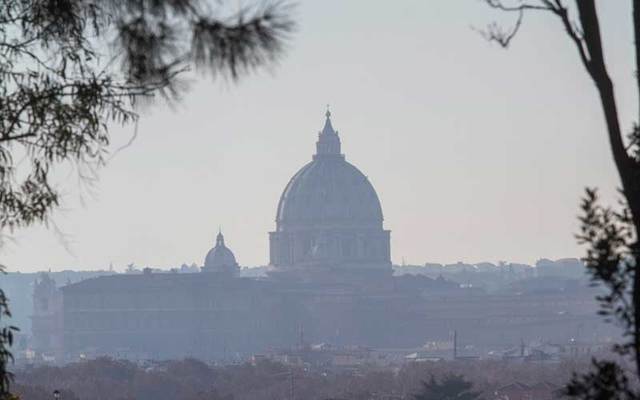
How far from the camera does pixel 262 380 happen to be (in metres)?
118

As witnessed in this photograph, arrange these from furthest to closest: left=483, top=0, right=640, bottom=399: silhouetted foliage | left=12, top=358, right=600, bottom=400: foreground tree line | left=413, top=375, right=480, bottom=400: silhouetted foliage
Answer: left=12, top=358, right=600, bottom=400: foreground tree line, left=413, top=375, right=480, bottom=400: silhouetted foliage, left=483, top=0, right=640, bottom=399: silhouetted foliage

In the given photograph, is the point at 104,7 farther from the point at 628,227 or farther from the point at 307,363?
the point at 307,363

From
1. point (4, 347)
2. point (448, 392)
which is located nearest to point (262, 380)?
point (448, 392)

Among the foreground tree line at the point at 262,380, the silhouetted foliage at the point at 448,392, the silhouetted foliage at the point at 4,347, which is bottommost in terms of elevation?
the silhouetted foliage at the point at 4,347

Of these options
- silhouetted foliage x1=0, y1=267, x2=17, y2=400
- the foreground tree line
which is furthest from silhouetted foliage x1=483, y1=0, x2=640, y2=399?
the foreground tree line

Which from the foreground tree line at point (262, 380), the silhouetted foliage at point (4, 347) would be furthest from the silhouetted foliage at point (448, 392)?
the silhouetted foliage at point (4, 347)

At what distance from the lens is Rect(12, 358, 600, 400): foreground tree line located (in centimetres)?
10262

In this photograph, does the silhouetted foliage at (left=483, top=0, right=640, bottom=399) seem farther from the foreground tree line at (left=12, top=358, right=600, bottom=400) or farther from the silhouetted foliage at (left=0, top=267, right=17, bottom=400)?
the foreground tree line at (left=12, top=358, right=600, bottom=400)

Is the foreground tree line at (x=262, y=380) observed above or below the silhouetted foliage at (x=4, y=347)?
above

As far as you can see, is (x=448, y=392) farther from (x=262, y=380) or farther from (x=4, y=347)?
(x=4, y=347)

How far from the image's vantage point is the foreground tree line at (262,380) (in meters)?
103

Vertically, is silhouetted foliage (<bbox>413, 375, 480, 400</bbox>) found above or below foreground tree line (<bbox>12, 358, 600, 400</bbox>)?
below

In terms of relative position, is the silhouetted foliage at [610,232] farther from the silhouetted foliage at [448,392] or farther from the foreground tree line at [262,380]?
the foreground tree line at [262,380]

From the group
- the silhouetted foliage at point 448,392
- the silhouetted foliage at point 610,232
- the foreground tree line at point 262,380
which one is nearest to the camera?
the silhouetted foliage at point 610,232
